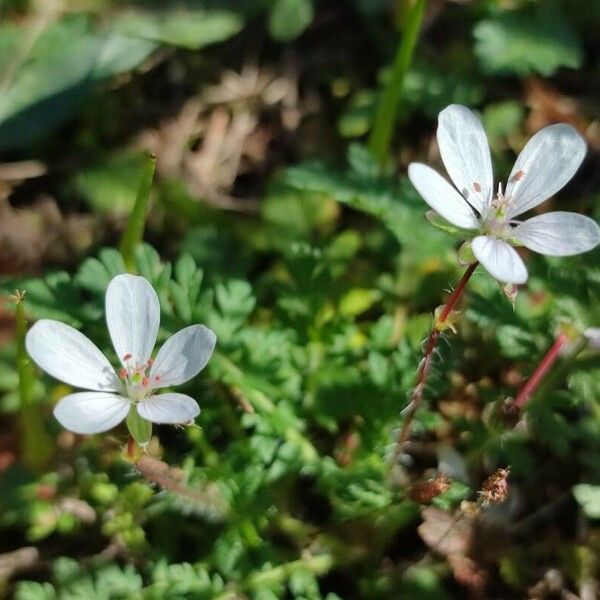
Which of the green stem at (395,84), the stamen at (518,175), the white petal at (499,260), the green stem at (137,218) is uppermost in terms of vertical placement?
the green stem at (395,84)

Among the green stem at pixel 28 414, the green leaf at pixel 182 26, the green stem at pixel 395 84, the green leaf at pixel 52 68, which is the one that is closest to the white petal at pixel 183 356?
the green stem at pixel 28 414

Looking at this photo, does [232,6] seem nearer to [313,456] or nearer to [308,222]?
[308,222]

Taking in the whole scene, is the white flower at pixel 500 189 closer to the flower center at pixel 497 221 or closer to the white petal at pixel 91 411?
the flower center at pixel 497 221

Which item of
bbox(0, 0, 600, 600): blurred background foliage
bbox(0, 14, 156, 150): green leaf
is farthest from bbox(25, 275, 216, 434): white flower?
bbox(0, 14, 156, 150): green leaf

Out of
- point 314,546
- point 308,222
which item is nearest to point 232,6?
point 308,222

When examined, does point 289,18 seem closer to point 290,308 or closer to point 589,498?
point 290,308

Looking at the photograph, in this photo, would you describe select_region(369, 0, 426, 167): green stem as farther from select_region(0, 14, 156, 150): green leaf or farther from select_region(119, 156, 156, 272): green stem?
select_region(0, 14, 156, 150): green leaf

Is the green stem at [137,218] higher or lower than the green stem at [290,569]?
higher
